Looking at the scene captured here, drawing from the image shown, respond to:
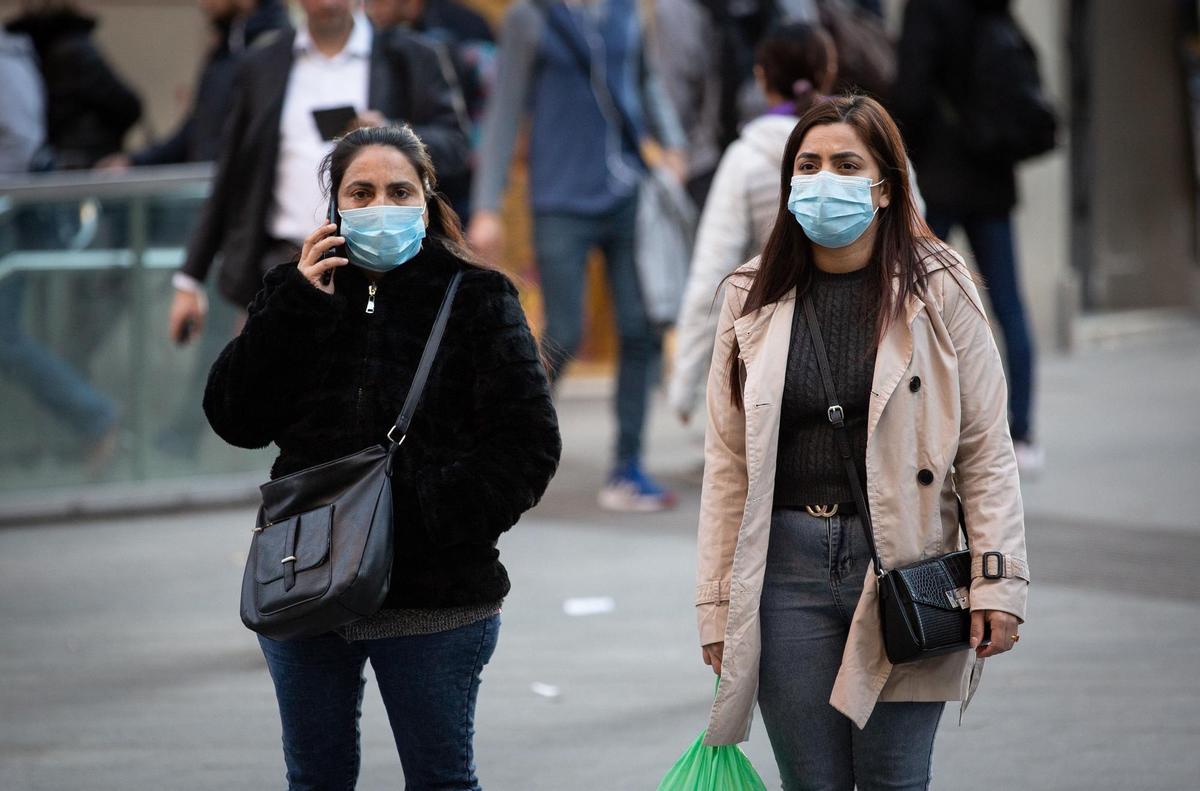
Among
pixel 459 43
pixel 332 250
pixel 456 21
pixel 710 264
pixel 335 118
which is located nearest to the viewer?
pixel 332 250

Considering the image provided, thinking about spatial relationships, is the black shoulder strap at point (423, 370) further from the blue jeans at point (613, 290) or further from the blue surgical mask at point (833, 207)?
the blue jeans at point (613, 290)

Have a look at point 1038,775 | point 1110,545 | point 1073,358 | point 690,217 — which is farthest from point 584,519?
point 1073,358

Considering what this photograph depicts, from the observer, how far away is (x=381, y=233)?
10.8ft

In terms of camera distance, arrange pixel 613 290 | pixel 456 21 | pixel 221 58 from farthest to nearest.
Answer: pixel 456 21
pixel 221 58
pixel 613 290

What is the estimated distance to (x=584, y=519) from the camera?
772 cm

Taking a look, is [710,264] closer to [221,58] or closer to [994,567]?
[994,567]

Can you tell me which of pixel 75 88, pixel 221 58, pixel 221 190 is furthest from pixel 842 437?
pixel 75 88

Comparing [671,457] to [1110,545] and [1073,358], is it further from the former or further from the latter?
[1073,358]

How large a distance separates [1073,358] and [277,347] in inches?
419

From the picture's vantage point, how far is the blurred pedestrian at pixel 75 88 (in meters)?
9.45

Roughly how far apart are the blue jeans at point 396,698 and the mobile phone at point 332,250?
25.8 inches

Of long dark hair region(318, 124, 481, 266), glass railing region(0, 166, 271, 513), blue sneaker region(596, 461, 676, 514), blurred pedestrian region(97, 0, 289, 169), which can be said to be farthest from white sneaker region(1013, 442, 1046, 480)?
long dark hair region(318, 124, 481, 266)

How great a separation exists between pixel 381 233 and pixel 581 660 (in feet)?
8.47

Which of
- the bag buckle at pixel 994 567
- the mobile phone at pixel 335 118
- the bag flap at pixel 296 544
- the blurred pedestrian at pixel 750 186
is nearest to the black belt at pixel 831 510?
the bag buckle at pixel 994 567
